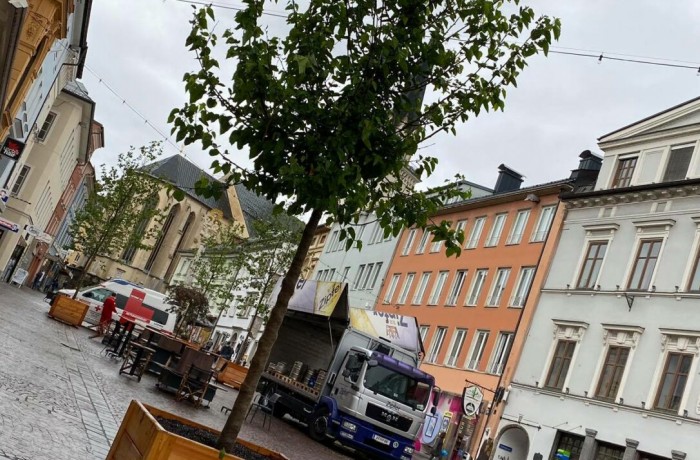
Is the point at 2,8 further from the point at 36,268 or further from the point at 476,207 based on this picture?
the point at 36,268

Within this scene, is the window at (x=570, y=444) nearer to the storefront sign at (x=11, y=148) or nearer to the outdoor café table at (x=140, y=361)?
the outdoor café table at (x=140, y=361)

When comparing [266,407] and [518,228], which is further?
[518,228]

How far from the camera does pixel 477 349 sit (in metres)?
42.9

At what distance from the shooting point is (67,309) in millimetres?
34906

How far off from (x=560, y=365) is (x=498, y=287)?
7998mm

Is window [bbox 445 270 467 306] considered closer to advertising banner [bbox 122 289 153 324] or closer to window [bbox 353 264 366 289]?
window [bbox 353 264 366 289]

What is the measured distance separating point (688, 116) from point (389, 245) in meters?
26.5

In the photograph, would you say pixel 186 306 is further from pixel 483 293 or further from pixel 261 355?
pixel 261 355

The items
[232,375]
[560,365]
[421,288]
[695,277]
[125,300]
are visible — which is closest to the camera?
[695,277]

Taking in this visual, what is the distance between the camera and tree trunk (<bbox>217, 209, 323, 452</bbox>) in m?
8.23

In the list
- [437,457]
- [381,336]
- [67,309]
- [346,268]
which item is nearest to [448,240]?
[381,336]

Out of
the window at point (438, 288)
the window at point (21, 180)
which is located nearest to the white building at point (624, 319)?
the window at point (438, 288)

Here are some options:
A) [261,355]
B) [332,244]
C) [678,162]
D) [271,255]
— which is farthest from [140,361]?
[332,244]

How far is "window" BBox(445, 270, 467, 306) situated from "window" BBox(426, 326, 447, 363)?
4.77 feet
